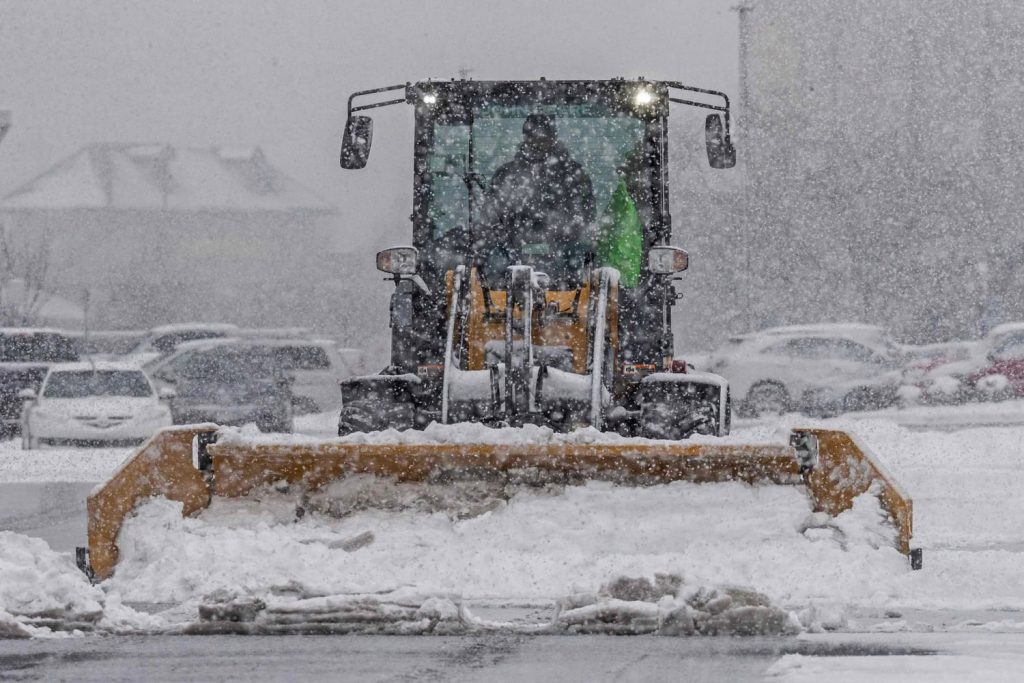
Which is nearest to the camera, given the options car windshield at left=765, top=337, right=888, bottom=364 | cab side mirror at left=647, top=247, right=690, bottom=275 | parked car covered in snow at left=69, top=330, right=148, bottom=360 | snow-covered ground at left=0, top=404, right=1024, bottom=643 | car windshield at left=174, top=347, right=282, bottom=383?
snow-covered ground at left=0, top=404, right=1024, bottom=643

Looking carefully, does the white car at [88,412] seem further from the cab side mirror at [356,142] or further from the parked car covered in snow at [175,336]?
the parked car covered in snow at [175,336]

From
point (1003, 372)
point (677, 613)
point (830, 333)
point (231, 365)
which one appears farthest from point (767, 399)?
point (677, 613)

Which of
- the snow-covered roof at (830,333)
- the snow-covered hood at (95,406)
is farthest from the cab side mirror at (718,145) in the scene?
the snow-covered roof at (830,333)

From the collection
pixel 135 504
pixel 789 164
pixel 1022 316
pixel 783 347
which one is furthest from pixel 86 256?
pixel 135 504

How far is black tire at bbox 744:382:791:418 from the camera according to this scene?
2430 centimetres

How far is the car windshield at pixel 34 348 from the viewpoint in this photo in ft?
74.2

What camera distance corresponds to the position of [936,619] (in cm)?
665

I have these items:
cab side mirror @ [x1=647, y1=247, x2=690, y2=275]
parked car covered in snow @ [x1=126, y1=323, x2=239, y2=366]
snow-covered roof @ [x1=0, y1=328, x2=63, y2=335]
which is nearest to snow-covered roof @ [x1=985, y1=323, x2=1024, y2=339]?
parked car covered in snow @ [x1=126, y1=323, x2=239, y2=366]

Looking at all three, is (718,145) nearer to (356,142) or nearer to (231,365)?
(356,142)

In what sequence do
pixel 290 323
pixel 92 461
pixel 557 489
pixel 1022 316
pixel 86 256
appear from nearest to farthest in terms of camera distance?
pixel 557 489
pixel 92 461
pixel 1022 316
pixel 290 323
pixel 86 256

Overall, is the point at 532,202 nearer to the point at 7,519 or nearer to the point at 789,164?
the point at 7,519

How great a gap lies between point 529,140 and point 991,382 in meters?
17.6

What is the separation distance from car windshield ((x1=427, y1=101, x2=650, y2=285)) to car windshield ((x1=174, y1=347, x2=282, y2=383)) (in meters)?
10.4

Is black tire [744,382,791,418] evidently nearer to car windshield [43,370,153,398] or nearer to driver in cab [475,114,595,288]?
car windshield [43,370,153,398]
